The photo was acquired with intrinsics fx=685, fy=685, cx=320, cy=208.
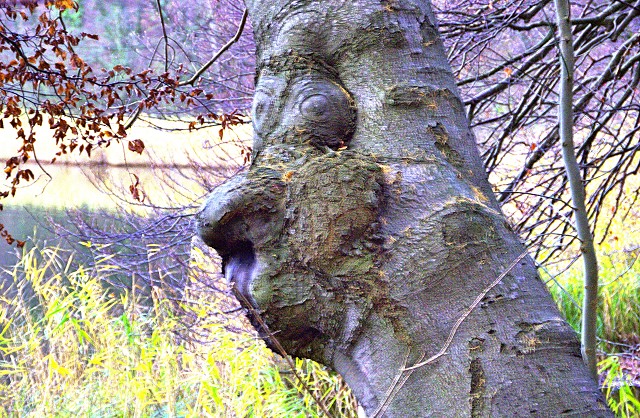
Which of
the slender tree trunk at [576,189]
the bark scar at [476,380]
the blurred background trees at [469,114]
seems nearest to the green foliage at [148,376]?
the blurred background trees at [469,114]

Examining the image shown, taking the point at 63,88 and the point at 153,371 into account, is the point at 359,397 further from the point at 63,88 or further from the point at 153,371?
the point at 153,371

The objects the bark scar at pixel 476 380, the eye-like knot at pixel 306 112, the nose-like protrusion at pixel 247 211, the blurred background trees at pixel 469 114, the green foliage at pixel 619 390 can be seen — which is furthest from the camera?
the green foliage at pixel 619 390

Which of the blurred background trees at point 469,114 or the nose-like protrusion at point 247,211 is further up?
the blurred background trees at point 469,114

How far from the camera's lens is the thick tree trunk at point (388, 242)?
40.4 inches

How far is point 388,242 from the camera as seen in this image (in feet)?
3.60

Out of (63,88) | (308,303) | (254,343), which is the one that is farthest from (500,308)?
(254,343)

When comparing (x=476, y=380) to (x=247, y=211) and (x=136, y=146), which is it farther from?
(x=136, y=146)

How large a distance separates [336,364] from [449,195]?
35 cm

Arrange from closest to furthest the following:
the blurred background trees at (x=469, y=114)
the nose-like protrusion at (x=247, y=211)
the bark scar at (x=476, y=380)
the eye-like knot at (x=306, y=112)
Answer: the bark scar at (x=476, y=380) < the nose-like protrusion at (x=247, y=211) < the eye-like knot at (x=306, y=112) < the blurred background trees at (x=469, y=114)

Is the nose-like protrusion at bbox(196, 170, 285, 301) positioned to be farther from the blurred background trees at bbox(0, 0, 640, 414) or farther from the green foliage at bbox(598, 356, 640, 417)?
the green foliage at bbox(598, 356, 640, 417)

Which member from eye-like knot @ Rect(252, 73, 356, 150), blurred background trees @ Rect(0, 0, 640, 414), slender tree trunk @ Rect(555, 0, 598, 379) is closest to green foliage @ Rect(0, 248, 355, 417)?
blurred background trees @ Rect(0, 0, 640, 414)

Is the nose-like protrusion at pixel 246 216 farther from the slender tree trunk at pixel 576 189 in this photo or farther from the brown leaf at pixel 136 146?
the brown leaf at pixel 136 146

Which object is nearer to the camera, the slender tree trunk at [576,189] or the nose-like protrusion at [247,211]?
the nose-like protrusion at [247,211]

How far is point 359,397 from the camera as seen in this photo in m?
1.13
